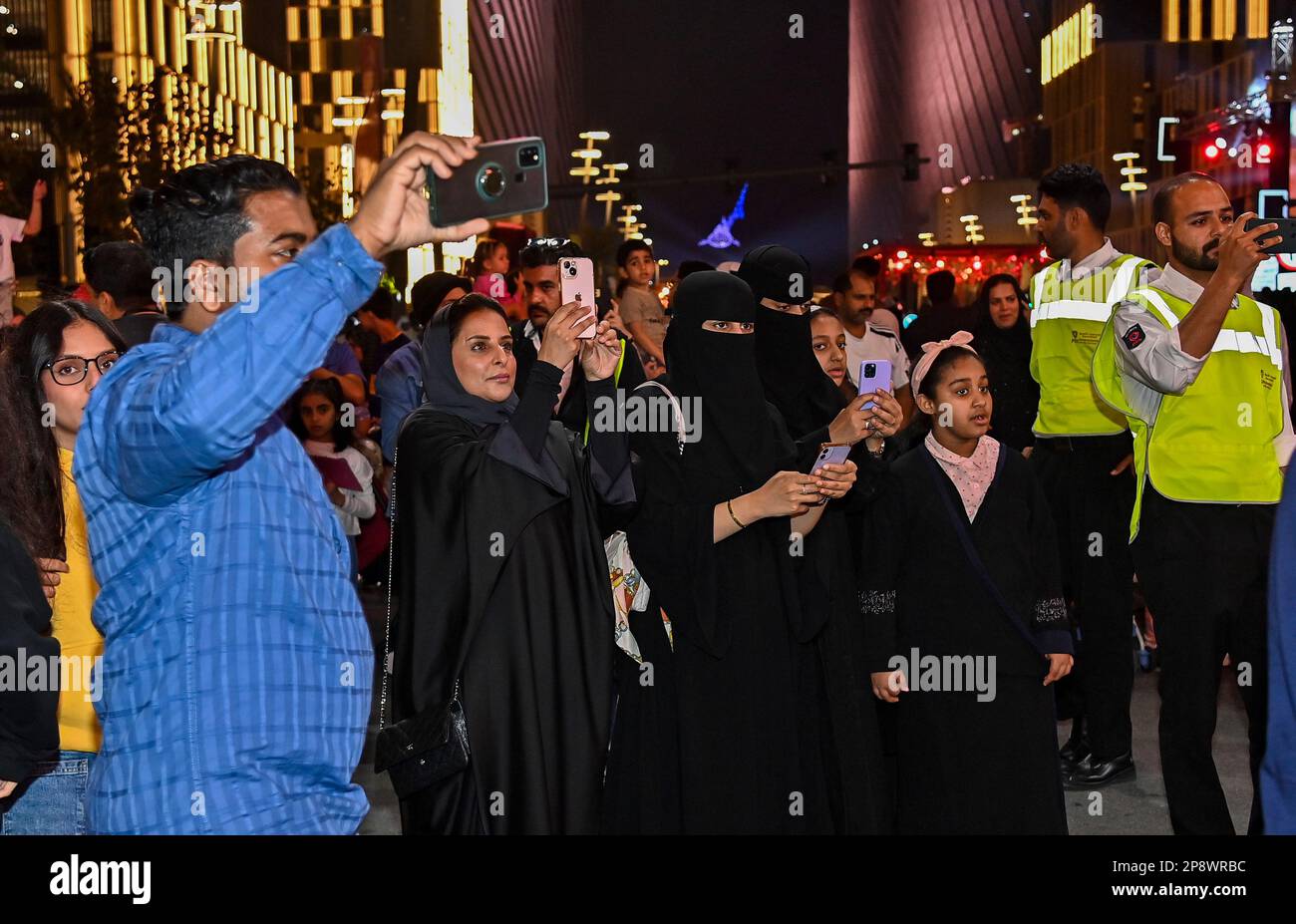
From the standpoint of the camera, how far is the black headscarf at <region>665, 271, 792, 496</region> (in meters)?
5.47

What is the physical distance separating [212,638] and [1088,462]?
581 cm

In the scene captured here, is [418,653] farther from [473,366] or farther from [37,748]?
[37,748]

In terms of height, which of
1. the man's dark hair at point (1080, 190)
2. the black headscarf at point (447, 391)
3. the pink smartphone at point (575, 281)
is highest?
the man's dark hair at point (1080, 190)

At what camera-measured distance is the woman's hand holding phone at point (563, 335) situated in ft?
15.6

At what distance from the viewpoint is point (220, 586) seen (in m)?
2.50

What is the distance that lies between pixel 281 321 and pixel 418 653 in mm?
2871

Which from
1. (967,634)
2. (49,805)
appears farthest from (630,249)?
(49,805)

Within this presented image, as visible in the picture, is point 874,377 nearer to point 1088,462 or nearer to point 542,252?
point 1088,462

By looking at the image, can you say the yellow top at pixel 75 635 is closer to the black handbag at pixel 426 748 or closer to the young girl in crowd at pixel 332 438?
the black handbag at pixel 426 748

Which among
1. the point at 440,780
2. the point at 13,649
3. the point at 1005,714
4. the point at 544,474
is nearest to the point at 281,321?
the point at 13,649

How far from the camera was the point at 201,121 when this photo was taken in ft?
94.5

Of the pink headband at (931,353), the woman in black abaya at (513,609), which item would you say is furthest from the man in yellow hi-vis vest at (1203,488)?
the woman in black abaya at (513,609)

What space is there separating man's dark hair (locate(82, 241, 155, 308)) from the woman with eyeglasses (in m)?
2.80

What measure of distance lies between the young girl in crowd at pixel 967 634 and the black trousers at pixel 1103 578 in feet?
5.07
